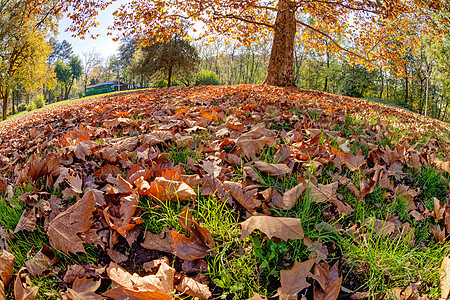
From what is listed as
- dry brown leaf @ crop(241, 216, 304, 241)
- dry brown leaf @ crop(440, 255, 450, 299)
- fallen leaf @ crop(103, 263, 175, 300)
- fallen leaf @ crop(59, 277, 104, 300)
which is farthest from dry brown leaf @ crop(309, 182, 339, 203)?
fallen leaf @ crop(59, 277, 104, 300)

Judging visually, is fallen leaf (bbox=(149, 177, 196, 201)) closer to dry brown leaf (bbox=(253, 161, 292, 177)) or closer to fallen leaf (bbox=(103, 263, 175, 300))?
fallen leaf (bbox=(103, 263, 175, 300))

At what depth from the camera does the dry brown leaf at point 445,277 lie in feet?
3.35

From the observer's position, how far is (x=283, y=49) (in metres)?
7.38

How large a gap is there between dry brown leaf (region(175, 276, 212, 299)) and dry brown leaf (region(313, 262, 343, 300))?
451mm

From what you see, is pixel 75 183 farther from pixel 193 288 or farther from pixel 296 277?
pixel 296 277

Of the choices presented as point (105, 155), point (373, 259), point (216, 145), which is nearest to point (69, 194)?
point (105, 155)

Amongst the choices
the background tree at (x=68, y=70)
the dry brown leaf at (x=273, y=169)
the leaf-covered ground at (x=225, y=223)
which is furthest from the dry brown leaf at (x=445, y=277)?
the background tree at (x=68, y=70)

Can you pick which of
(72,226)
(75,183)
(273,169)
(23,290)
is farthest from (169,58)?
(23,290)

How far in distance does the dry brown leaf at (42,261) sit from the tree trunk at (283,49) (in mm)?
7220

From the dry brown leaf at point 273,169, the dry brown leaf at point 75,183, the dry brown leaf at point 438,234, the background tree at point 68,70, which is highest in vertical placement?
the background tree at point 68,70

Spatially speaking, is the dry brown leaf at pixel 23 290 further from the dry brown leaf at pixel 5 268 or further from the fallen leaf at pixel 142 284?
the fallen leaf at pixel 142 284

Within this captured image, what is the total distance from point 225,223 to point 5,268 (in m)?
1.04

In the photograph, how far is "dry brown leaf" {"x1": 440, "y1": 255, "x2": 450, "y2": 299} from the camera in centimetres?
102

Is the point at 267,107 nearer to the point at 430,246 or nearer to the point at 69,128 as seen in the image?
the point at 430,246
